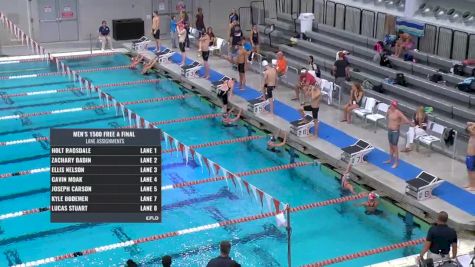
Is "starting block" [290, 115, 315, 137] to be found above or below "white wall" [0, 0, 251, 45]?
below

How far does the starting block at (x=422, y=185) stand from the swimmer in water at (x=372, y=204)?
2.07 ft

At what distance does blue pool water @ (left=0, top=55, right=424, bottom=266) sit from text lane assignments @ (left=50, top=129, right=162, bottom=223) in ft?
9.67

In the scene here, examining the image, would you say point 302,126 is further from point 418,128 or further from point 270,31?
point 270,31

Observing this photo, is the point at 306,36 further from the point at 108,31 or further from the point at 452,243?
the point at 452,243

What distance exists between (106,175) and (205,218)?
4.62 metres

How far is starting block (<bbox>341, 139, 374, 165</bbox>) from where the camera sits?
49.0 feet

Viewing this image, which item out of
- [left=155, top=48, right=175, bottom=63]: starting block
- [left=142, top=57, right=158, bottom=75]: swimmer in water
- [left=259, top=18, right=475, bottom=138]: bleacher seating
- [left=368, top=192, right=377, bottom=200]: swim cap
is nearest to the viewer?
[left=368, top=192, right=377, bottom=200]: swim cap

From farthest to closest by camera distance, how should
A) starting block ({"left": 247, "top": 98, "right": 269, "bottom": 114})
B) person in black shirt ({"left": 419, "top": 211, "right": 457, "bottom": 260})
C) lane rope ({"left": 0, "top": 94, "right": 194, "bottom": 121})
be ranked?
lane rope ({"left": 0, "top": 94, "right": 194, "bottom": 121})
starting block ({"left": 247, "top": 98, "right": 269, "bottom": 114})
person in black shirt ({"left": 419, "top": 211, "right": 457, "bottom": 260})

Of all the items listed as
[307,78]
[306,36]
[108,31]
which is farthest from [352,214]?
[108,31]

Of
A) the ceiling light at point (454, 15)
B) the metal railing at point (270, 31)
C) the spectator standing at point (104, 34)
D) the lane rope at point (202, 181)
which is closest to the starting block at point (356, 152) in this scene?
the lane rope at point (202, 181)

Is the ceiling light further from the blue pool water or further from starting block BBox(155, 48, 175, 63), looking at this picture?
starting block BBox(155, 48, 175, 63)

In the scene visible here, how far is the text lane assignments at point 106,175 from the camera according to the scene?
8.77 m

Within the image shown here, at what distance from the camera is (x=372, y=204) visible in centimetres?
1338

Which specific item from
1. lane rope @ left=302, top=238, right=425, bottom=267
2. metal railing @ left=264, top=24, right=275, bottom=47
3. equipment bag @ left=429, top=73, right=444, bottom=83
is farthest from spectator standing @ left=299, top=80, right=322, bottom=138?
metal railing @ left=264, top=24, right=275, bottom=47
